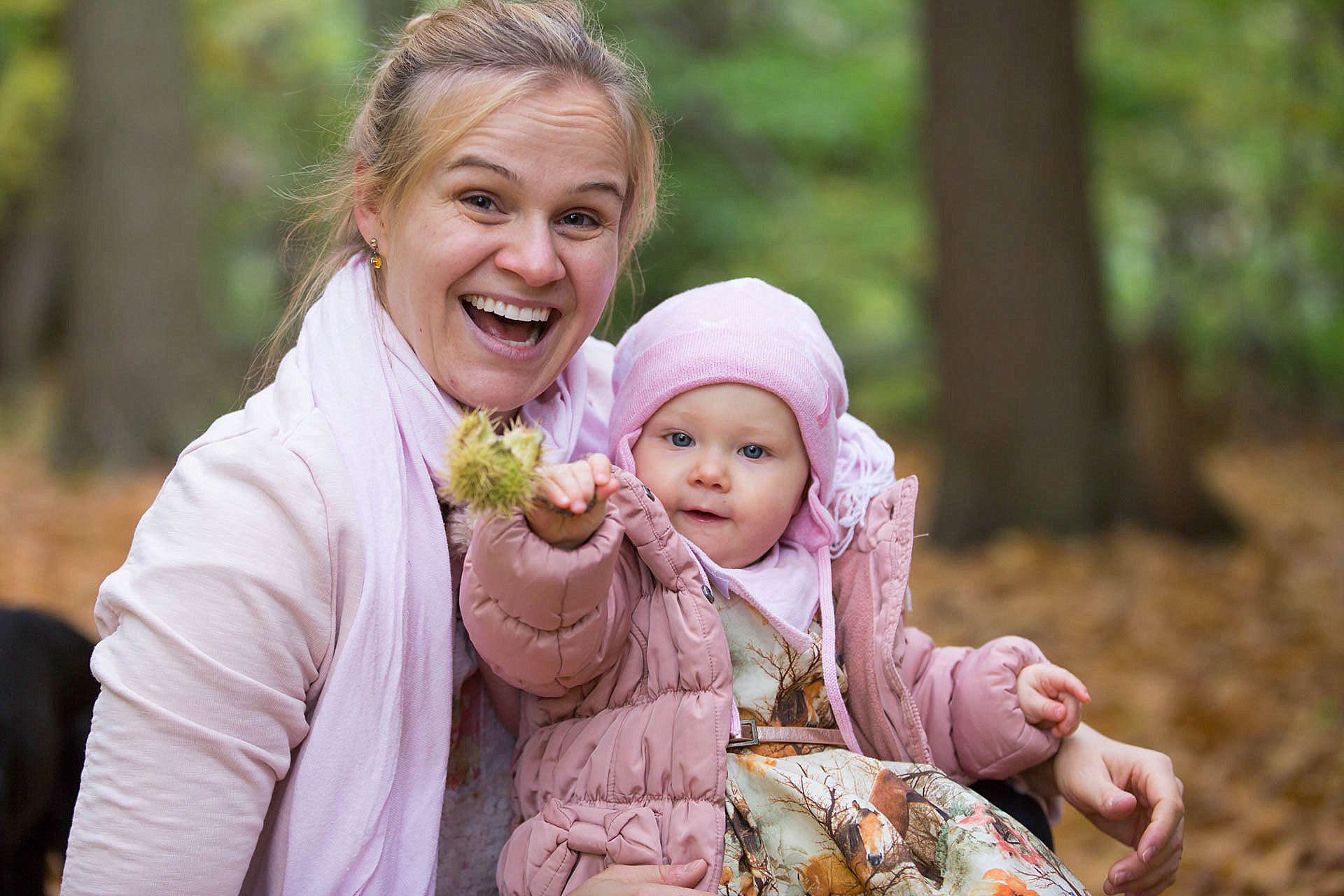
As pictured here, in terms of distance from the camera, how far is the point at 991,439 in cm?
711

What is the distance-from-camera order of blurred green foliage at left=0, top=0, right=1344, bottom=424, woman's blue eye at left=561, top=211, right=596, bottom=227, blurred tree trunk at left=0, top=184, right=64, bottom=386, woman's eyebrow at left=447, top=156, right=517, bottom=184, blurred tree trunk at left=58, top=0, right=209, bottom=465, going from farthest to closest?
blurred tree trunk at left=0, top=184, right=64, bottom=386, blurred green foliage at left=0, top=0, right=1344, bottom=424, blurred tree trunk at left=58, top=0, right=209, bottom=465, woman's blue eye at left=561, top=211, right=596, bottom=227, woman's eyebrow at left=447, top=156, right=517, bottom=184

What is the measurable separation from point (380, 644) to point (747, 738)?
613 mm

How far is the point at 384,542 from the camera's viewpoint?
1901 millimetres

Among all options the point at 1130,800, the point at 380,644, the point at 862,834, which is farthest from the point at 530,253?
the point at 1130,800

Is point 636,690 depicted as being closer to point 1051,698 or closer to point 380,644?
point 380,644

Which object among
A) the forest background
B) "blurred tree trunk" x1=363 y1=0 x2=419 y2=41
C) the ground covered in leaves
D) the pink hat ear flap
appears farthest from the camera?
"blurred tree trunk" x1=363 y1=0 x2=419 y2=41

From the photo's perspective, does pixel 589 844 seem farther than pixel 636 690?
No

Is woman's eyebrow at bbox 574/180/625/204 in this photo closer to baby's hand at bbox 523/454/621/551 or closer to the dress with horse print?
baby's hand at bbox 523/454/621/551

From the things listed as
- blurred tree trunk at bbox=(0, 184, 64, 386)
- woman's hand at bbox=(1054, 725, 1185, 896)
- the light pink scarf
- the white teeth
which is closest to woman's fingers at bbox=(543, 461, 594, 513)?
the light pink scarf

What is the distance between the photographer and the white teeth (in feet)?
6.79

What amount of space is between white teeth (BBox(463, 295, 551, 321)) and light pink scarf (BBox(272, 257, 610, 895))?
14cm

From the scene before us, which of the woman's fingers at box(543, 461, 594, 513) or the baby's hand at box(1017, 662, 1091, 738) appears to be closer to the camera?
the woman's fingers at box(543, 461, 594, 513)

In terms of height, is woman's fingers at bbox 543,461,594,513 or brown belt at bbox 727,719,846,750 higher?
woman's fingers at bbox 543,461,594,513

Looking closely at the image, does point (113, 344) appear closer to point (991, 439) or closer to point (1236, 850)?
point (991, 439)
